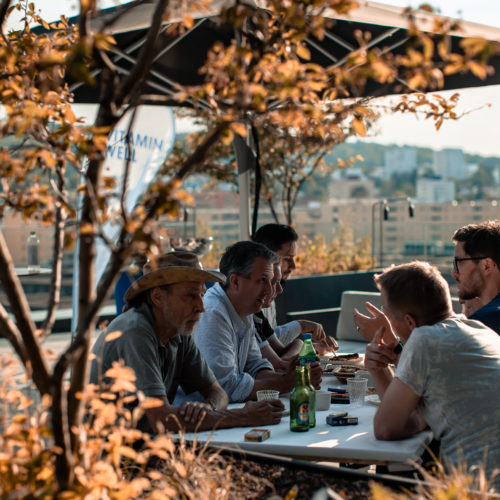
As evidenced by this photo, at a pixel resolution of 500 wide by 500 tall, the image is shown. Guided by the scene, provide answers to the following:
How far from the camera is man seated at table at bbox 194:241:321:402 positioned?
337cm

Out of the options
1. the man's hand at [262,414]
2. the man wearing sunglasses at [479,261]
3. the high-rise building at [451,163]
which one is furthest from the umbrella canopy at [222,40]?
the high-rise building at [451,163]

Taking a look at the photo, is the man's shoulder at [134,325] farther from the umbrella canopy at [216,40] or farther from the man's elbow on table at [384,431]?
the umbrella canopy at [216,40]

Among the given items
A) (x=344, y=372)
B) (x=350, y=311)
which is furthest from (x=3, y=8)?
(x=350, y=311)

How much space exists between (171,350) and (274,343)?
1.73 m

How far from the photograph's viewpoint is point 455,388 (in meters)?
2.32

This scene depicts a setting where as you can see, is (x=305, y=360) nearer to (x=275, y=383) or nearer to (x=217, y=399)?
(x=275, y=383)

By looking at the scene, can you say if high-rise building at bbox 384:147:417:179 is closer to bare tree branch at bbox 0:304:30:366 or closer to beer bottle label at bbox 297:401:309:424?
beer bottle label at bbox 297:401:309:424

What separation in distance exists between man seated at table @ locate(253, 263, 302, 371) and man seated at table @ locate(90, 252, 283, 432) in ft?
3.65

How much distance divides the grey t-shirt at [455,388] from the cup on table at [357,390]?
651mm

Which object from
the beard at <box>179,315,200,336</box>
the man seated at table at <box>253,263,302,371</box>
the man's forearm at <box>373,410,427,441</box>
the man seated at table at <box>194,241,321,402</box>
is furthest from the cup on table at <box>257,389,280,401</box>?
the man seated at table at <box>253,263,302,371</box>

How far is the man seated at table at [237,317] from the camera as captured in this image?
3369 mm

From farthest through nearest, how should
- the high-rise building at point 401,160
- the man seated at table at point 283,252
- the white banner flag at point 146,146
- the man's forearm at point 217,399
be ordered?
the high-rise building at point 401,160, the white banner flag at point 146,146, the man seated at table at point 283,252, the man's forearm at point 217,399

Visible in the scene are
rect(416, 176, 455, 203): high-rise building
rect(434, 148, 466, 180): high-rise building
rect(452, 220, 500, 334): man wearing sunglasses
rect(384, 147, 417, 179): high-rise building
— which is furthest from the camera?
rect(434, 148, 466, 180): high-rise building

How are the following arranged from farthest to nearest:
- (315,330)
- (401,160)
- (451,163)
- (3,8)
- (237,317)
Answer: (451,163) → (401,160) → (315,330) → (237,317) → (3,8)
